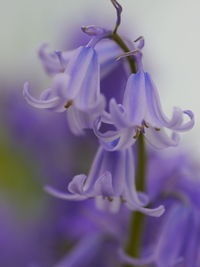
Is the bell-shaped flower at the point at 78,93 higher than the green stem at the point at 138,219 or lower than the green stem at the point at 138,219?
higher

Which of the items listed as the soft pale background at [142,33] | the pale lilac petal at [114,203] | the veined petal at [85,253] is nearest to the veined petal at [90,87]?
the pale lilac petal at [114,203]

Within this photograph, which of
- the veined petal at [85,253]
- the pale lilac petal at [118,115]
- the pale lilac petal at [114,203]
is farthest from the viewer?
the veined petal at [85,253]

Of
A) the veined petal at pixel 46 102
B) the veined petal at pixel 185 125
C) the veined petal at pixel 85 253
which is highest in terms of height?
the veined petal at pixel 46 102

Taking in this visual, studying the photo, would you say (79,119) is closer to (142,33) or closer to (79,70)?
(79,70)

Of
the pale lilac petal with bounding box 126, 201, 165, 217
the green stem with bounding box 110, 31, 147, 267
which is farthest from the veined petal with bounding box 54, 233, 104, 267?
the pale lilac petal with bounding box 126, 201, 165, 217

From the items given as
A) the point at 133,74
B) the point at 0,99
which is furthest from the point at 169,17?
the point at 133,74

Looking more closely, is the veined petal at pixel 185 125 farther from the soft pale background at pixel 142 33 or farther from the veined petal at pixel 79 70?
the soft pale background at pixel 142 33

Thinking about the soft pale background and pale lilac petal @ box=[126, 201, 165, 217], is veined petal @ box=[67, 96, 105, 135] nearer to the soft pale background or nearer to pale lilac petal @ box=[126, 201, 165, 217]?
pale lilac petal @ box=[126, 201, 165, 217]

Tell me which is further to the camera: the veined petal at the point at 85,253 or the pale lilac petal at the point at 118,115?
the veined petal at the point at 85,253

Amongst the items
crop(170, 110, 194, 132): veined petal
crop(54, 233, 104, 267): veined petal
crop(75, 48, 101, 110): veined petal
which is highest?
crop(75, 48, 101, 110): veined petal
